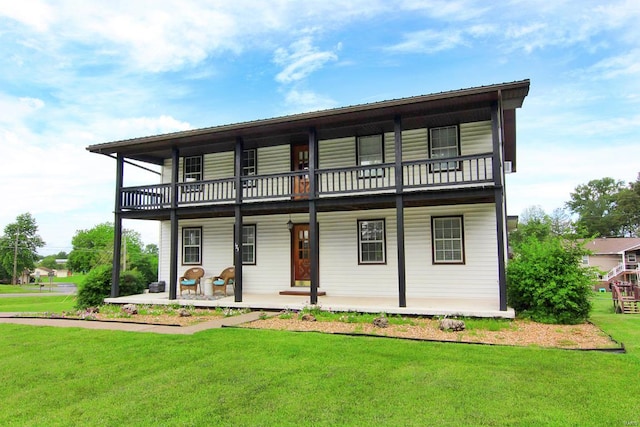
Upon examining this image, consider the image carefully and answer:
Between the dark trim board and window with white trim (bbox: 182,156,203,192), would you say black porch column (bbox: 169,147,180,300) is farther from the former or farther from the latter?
the dark trim board

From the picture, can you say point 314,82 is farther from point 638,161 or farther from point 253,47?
point 638,161

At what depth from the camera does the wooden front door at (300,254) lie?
1386 centimetres

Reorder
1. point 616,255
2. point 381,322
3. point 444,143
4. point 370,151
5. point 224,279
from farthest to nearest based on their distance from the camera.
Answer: point 616,255 < point 224,279 < point 370,151 < point 444,143 < point 381,322

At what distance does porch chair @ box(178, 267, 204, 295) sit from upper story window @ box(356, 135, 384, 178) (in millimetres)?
6684

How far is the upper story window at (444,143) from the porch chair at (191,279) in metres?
8.72

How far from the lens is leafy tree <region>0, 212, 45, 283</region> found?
56.8 meters

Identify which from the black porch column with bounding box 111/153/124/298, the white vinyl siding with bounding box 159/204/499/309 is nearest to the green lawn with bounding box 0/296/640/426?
the white vinyl siding with bounding box 159/204/499/309

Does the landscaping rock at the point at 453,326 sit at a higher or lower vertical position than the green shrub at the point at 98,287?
lower

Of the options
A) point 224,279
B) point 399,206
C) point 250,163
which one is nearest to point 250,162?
point 250,163

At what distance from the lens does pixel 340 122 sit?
11281 mm

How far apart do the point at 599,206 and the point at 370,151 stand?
69.9 metres

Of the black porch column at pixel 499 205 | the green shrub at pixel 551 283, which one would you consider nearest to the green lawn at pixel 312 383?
the green shrub at pixel 551 283

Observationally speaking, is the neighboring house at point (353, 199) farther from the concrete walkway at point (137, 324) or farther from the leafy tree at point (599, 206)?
the leafy tree at point (599, 206)

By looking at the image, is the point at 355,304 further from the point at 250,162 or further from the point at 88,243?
the point at 88,243
